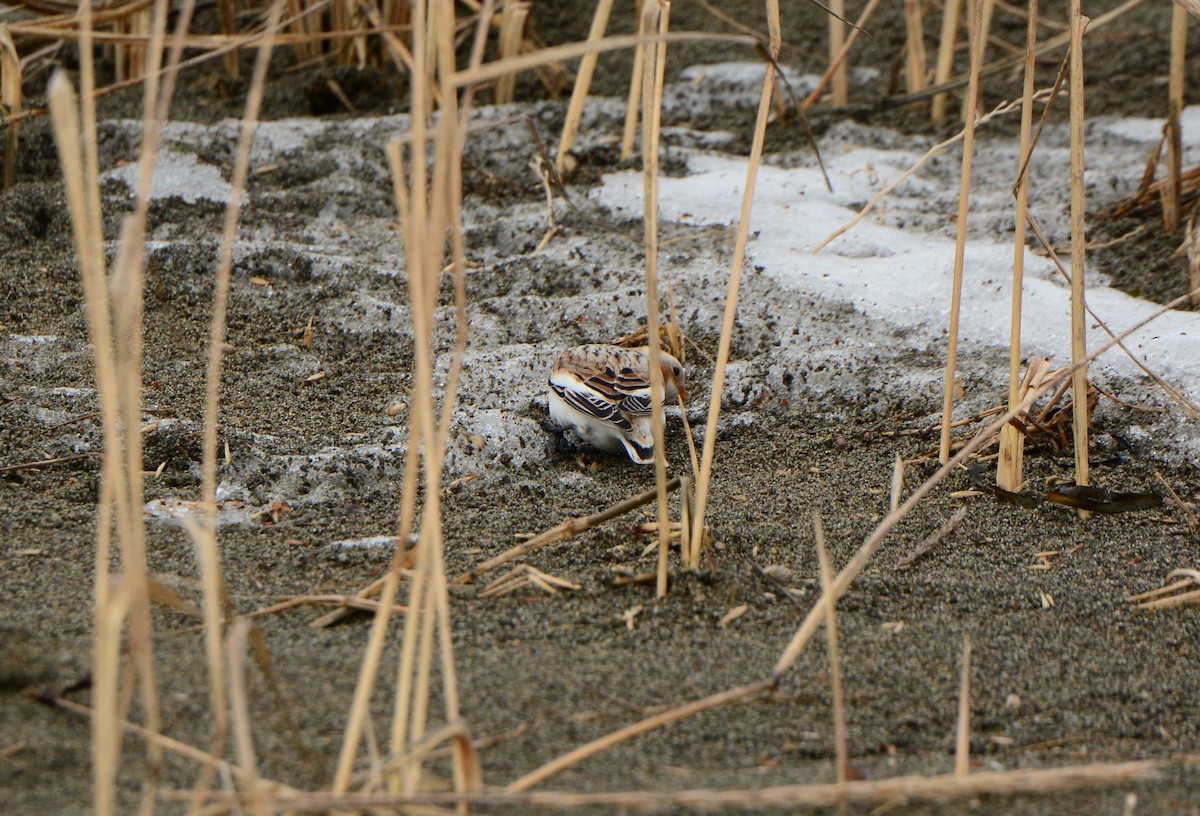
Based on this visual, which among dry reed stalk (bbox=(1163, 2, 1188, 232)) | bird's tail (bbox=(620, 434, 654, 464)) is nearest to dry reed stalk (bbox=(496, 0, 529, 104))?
bird's tail (bbox=(620, 434, 654, 464))

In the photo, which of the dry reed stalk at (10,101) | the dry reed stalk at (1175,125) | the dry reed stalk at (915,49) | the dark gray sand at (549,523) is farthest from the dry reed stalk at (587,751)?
the dry reed stalk at (915,49)

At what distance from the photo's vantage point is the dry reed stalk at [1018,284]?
2.51m

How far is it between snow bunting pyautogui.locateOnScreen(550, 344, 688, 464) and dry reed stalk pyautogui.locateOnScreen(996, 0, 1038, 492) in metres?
0.83

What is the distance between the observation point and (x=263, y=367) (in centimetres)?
346

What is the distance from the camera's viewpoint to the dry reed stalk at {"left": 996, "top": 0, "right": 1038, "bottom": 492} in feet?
8.25

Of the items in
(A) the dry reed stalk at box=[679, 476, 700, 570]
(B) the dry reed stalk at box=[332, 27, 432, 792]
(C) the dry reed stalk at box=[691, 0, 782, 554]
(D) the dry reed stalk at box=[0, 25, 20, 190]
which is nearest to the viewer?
(B) the dry reed stalk at box=[332, 27, 432, 792]

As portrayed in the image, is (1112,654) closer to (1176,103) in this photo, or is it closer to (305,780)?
(305,780)

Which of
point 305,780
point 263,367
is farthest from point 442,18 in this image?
point 263,367

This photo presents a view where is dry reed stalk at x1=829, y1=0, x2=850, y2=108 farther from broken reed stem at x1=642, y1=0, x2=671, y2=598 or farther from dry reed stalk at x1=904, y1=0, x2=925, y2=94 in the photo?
broken reed stem at x1=642, y1=0, x2=671, y2=598

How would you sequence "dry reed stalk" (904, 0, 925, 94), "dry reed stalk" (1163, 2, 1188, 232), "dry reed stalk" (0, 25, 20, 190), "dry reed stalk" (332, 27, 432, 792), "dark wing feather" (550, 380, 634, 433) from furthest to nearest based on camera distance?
"dry reed stalk" (904, 0, 925, 94) < "dry reed stalk" (0, 25, 20, 190) < "dry reed stalk" (1163, 2, 1188, 232) < "dark wing feather" (550, 380, 634, 433) < "dry reed stalk" (332, 27, 432, 792)

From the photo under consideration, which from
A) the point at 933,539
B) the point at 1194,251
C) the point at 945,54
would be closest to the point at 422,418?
the point at 933,539

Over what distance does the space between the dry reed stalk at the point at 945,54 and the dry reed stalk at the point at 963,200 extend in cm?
217

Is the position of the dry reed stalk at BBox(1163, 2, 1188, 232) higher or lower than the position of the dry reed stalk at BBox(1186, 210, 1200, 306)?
higher

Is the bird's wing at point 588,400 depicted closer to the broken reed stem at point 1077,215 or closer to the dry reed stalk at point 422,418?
the broken reed stem at point 1077,215
